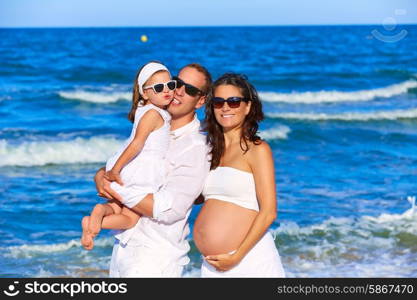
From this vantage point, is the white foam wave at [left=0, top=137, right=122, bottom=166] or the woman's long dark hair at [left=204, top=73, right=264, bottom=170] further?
the white foam wave at [left=0, top=137, right=122, bottom=166]

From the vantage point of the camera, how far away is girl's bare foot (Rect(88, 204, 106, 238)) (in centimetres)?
366

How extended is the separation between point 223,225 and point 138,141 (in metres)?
0.70

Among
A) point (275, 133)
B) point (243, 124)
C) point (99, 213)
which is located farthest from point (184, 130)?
point (275, 133)

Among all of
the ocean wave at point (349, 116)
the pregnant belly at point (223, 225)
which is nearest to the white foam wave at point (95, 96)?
the ocean wave at point (349, 116)

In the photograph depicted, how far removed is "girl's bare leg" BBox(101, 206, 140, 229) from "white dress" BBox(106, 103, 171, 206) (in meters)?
0.10

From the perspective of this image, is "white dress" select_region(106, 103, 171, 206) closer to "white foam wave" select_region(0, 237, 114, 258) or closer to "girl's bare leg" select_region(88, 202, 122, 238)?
"girl's bare leg" select_region(88, 202, 122, 238)

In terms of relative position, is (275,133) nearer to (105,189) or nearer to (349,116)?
(349,116)

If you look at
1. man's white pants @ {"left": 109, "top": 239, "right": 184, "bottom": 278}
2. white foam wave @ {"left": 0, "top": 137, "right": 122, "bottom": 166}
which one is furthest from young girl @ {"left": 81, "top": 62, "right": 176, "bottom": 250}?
white foam wave @ {"left": 0, "top": 137, "right": 122, "bottom": 166}

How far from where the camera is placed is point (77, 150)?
14469 millimetres

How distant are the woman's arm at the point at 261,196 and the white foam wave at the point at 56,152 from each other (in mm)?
10272

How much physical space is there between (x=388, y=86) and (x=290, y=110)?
7545 millimetres

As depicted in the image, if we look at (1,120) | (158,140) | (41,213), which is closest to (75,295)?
(158,140)

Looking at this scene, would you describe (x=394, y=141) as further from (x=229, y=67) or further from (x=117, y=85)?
(x=229, y=67)

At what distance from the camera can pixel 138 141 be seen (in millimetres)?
3975
